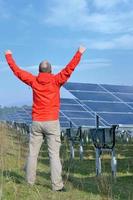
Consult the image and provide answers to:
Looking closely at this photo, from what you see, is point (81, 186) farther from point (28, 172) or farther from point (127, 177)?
→ point (127, 177)

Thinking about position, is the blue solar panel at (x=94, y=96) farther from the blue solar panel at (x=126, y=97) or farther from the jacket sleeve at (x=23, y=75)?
the jacket sleeve at (x=23, y=75)

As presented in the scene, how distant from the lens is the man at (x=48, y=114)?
824 centimetres

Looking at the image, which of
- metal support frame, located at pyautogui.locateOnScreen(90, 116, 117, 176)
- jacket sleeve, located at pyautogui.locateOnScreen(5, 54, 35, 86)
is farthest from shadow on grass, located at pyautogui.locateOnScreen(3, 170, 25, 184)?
metal support frame, located at pyautogui.locateOnScreen(90, 116, 117, 176)

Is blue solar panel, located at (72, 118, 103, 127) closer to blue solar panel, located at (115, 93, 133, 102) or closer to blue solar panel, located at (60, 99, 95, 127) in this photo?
blue solar panel, located at (60, 99, 95, 127)

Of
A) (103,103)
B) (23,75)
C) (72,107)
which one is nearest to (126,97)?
(103,103)

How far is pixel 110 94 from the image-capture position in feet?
51.1

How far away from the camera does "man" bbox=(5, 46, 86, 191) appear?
324 inches

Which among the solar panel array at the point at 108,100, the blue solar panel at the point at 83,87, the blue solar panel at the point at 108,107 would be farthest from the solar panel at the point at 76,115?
the blue solar panel at the point at 108,107

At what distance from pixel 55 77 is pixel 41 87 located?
0.79 ft

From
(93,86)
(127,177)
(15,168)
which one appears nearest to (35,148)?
(15,168)

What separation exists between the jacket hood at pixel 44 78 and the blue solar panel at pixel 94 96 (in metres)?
6.06

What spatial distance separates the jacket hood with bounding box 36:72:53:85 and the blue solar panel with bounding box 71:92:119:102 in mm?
6058

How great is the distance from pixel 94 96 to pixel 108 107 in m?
1.76

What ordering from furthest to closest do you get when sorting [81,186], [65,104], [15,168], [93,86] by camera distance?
[65,104] < [93,86] < [15,168] < [81,186]
